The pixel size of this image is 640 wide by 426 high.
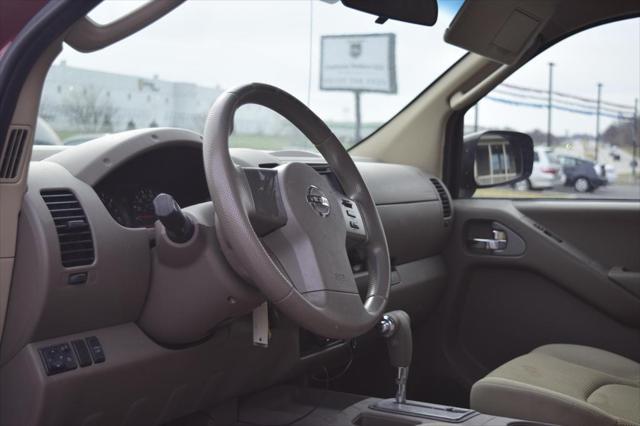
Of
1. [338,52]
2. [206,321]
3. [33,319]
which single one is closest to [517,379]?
[206,321]

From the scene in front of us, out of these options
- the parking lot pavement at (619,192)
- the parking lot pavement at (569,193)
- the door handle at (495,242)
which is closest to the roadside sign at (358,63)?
the parking lot pavement at (569,193)

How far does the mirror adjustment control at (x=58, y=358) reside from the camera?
1941 millimetres

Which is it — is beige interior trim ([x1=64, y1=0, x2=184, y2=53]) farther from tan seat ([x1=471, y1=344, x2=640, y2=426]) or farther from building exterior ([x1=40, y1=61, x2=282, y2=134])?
tan seat ([x1=471, y1=344, x2=640, y2=426])

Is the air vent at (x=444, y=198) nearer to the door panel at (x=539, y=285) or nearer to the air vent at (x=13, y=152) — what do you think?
the door panel at (x=539, y=285)

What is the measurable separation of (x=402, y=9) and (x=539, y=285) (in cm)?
186

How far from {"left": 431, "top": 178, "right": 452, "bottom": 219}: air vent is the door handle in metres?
0.17

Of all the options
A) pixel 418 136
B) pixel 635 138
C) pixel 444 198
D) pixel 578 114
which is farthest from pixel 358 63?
pixel 635 138

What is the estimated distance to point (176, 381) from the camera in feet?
7.48

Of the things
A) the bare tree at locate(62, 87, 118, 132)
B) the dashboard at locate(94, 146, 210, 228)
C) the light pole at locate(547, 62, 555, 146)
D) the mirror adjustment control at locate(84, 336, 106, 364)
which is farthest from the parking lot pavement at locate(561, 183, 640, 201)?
the mirror adjustment control at locate(84, 336, 106, 364)

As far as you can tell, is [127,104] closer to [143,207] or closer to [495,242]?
[143,207]

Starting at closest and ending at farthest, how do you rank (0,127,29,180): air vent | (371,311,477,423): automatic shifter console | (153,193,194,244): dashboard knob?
(0,127,29,180): air vent < (153,193,194,244): dashboard knob < (371,311,477,423): automatic shifter console

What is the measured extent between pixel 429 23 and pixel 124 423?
1245mm

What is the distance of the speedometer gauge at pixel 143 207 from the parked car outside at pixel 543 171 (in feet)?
6.08

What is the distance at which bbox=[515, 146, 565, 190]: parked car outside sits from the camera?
3.65 m
